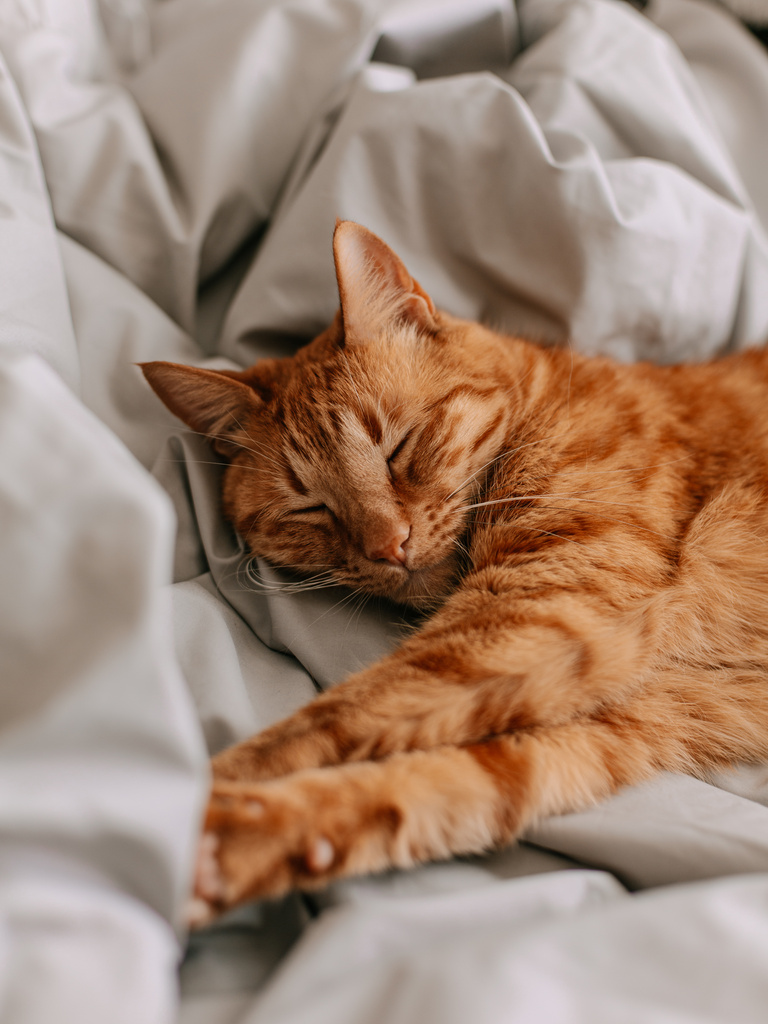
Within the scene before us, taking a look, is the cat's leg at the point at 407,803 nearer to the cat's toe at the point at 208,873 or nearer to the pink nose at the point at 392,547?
the cat's toe at the point at 208,873

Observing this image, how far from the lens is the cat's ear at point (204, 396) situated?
1462mm

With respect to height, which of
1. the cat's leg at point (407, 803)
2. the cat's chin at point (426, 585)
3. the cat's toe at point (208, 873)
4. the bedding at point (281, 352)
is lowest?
the cat's chin at point (426, 585)

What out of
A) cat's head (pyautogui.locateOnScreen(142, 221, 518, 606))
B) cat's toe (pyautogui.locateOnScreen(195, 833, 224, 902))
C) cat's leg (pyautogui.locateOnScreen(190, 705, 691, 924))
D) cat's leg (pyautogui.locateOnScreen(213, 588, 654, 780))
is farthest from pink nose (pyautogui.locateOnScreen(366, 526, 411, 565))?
cat's toe (pyautogui.locateOnScreen(195, 833, 224, 902))

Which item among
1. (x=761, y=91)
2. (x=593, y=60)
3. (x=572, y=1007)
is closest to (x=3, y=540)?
(x=572, y=1007)

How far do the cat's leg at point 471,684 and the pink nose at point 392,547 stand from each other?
0.47 ft

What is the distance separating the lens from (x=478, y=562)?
1380 millimetres

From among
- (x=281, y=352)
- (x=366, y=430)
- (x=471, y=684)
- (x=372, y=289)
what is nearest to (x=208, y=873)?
(x=471, y=684)

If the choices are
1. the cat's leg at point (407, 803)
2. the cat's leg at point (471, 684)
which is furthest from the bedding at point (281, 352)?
the cat's leg at point (471, 684)

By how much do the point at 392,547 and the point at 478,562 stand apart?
18 cm

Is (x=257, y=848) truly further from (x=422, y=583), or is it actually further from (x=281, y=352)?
(x=281, y=352)

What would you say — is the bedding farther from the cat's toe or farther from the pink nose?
the pink nose

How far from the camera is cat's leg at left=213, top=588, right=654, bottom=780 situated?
1067 mm

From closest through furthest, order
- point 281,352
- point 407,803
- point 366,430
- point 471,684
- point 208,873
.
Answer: point 208,873 < point 407,803 < point 471,684 < point 366,430 < point 281,352

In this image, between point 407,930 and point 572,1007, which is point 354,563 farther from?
point 572,1007
